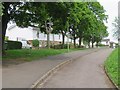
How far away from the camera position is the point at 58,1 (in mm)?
27562

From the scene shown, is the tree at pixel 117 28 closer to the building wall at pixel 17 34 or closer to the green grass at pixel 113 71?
the building wall at pixel 17 34

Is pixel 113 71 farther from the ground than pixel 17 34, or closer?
closer

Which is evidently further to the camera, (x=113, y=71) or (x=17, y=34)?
(x=17, y=34)

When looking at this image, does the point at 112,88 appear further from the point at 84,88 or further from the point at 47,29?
the point at 47,29

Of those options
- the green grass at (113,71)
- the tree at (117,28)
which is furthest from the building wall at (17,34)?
the green grass at (113,71)

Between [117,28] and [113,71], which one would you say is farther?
[117,28]

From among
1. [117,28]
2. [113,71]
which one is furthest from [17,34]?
[113,71]

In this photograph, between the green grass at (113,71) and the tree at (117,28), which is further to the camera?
the tree at (117,28)

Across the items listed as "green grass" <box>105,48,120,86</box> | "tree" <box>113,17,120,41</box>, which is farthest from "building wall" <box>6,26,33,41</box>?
"green grass" <box>105,48,120,86</box>

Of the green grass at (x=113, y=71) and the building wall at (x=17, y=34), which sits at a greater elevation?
the building wall at (x=17, y=34)

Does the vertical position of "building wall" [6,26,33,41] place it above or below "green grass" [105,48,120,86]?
above

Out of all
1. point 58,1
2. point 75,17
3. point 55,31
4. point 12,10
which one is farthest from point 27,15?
point 55,31

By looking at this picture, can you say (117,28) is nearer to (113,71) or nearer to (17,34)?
(17,34)

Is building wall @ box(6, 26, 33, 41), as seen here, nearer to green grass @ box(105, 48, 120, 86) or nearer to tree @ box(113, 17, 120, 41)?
tree @ box(113, 17, 120, 41)
